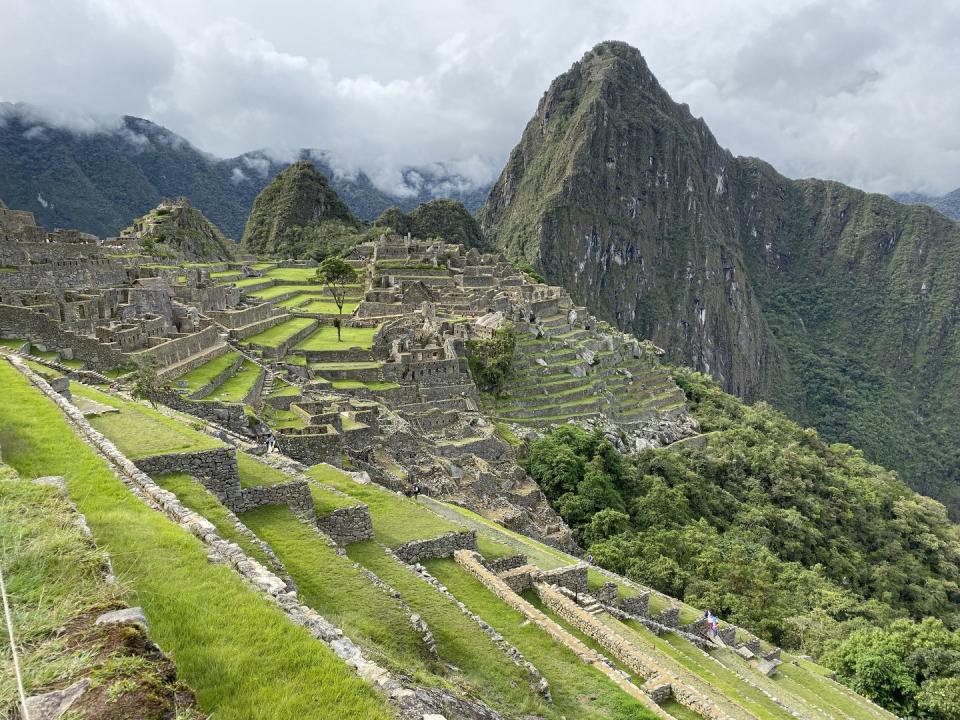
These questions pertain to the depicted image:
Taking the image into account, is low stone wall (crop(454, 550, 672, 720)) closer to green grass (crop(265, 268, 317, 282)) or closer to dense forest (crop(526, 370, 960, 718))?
dense forest (crop(526, 370, 960, 718))

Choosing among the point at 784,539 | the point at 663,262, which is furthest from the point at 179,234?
A: the point at 663,262

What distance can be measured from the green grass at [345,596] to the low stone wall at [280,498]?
27 cm

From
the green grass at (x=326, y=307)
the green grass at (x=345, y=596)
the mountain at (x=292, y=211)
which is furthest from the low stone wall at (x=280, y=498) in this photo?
the mountain at (x=292, y=211)

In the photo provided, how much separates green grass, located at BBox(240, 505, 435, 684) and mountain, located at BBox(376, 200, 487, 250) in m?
93.4

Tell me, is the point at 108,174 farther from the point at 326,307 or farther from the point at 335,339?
the point at 335,339

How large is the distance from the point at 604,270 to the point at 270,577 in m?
172

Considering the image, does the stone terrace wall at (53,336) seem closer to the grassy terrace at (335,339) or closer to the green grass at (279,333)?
the green grass at (279,333)

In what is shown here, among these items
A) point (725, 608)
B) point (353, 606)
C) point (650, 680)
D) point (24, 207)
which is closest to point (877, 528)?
point (725, 608)

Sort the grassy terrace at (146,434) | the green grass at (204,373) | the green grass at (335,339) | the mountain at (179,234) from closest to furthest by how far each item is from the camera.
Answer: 1. the grassy terrace at (146,434)
2. the green grass at (204,373)
3. the green grass at (335,339)
4. the mountain at (179,234)

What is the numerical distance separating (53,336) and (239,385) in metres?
5.92

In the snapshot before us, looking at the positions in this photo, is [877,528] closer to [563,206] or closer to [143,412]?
[143,412]

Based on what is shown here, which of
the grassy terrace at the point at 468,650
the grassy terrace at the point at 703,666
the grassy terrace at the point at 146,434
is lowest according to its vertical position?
the grassy terrace at the point at 703,666

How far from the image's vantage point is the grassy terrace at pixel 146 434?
9.19m

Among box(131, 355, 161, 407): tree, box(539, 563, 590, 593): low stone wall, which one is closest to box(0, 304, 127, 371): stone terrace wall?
box(131, 355, 161, 407): tree
